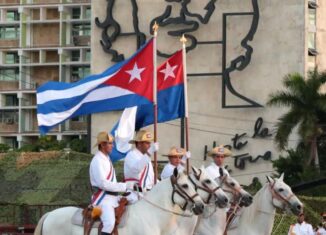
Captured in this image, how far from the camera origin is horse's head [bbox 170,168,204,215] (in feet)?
51.9

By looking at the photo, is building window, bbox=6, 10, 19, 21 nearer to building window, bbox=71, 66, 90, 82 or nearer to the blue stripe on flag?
building window, bbox=71, 66, 90, 82

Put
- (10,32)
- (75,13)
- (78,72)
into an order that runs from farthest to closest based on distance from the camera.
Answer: (10,32)
(75,13)
(78,72)

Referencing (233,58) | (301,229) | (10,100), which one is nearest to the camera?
(301,229)

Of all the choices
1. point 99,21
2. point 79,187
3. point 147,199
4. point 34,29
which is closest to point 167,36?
point 99,21

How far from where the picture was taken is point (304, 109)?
172 feet

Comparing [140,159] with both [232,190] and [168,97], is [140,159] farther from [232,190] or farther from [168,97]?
[168,97]

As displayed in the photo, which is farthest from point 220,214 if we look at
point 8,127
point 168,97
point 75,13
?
point 75,13

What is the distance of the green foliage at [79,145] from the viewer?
3199 inches

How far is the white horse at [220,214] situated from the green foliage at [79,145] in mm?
62940

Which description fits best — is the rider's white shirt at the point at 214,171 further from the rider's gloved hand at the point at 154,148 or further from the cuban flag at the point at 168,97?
the cuban flag at the point at 168,97

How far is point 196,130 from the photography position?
224 feet

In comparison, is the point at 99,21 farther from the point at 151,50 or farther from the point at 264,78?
the point at 151,50

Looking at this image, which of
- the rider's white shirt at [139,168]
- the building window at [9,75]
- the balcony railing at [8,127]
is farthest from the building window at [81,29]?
the rider's white shirt at [139,168]

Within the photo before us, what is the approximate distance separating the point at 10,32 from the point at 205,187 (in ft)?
264
